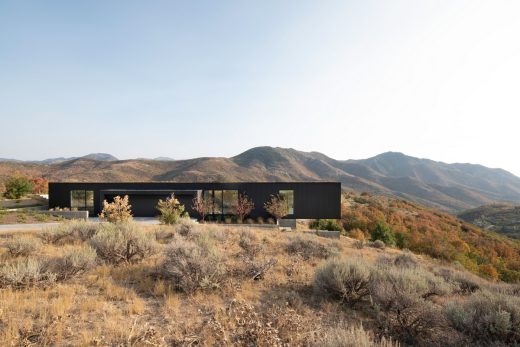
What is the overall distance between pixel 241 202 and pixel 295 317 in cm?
1918

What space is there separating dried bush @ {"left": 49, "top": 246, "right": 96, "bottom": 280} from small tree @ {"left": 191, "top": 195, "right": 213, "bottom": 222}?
586 inches

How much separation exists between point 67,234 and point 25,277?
5.39 m

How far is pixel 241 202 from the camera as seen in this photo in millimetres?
24141

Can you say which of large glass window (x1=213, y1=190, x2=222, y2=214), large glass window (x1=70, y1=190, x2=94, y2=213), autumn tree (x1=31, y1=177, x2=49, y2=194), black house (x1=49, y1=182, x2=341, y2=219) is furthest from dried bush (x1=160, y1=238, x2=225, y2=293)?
autumn tree (x1=31, y1=177, x2=49, y2=194)

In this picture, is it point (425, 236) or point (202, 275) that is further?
point (425, 236)

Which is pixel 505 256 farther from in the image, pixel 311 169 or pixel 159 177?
pixel 311 169

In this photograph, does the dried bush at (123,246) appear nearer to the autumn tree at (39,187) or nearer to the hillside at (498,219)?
the autumn tree at (39,187)

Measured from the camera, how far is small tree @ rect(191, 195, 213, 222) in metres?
23.0

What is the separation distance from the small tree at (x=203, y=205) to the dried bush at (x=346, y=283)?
16.5m

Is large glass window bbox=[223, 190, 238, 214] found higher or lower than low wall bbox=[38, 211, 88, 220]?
higher

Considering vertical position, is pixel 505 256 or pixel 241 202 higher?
pixel 241 202

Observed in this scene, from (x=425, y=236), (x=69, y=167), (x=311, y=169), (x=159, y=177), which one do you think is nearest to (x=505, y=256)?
(x=425, y=236)

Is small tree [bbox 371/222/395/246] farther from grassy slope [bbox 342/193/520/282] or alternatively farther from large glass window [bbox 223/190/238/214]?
large glass window [bbox 223/190/238/214]

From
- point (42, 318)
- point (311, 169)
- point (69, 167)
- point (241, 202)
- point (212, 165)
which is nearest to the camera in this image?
point (42, 318)
